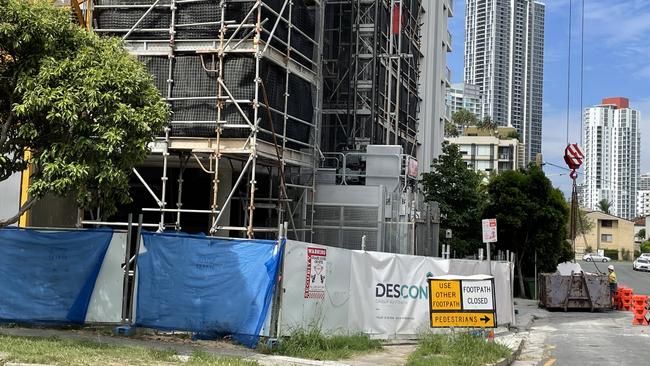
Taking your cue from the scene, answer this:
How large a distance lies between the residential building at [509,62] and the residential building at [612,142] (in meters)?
29.9

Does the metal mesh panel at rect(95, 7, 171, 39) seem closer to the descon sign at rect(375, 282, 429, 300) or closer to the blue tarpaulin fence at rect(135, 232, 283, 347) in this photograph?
the blue tarpaulin fence at rect(135, 232, 283, 347)

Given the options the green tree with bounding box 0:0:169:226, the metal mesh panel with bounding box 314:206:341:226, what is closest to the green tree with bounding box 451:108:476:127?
the metal mesh panel with bounding box 314:206:341:226

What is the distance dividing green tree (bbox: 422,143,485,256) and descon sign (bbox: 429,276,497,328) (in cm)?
1718

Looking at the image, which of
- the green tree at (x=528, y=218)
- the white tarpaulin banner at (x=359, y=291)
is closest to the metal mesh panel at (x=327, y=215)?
the white tarpaulin banner at (x=359, y=291)

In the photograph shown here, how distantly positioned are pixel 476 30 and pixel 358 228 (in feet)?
472

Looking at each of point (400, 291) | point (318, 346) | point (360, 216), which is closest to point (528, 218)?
point (360, 216)

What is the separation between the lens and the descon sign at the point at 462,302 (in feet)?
44.1

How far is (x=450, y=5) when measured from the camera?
5409cm

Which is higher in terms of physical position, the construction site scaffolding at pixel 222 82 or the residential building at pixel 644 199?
the residential building at pixel 644 199

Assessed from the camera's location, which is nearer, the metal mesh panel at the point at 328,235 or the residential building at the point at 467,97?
the metal mesh panel at the point at 328,235

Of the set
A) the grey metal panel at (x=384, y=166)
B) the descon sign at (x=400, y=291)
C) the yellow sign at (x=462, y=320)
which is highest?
the grey metal panel at (x=384, y=166)

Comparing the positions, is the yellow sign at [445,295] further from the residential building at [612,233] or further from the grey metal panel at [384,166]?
the residential building at [612,233]

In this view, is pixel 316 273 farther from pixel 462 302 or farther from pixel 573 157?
pixel 573 157

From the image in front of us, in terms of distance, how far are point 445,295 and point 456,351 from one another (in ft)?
4.00
